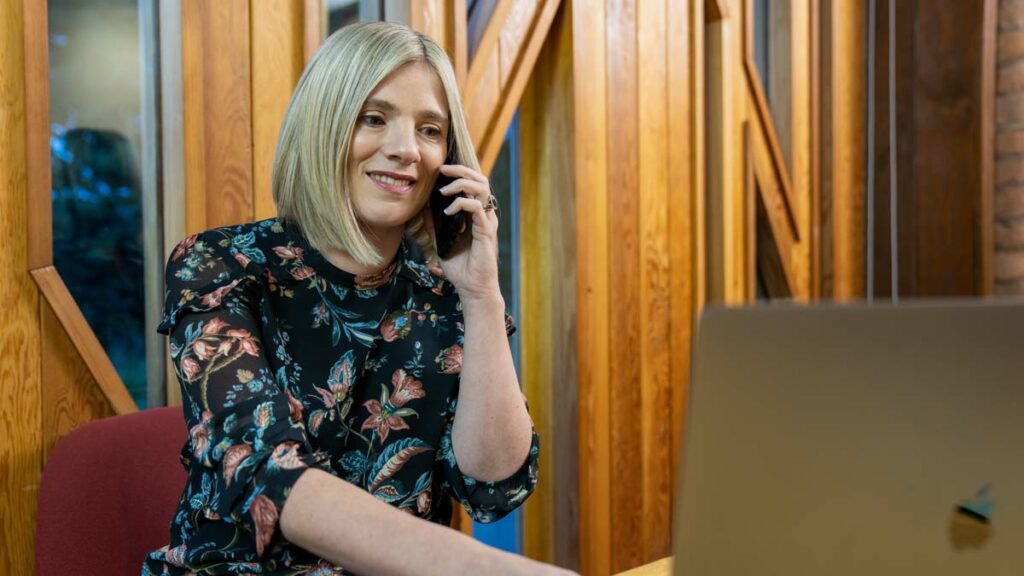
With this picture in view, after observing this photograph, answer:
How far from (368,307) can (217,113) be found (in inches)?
24.1

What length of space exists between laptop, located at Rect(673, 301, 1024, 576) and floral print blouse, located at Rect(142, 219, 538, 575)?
0.67m

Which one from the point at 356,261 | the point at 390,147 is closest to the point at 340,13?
the point at 390,147

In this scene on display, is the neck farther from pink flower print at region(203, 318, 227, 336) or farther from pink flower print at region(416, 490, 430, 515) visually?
pink flower print at region(416, 490, 430, 515)

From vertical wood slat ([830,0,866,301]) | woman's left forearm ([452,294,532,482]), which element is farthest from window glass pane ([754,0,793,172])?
woman's left forearm ([452,294,532,482])

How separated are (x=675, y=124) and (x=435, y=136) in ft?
4.49

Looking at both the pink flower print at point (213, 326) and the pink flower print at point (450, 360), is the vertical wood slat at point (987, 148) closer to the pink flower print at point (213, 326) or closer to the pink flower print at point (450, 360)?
the pink flower print at point (450, 360)

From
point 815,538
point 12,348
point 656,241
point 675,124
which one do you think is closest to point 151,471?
point 12,348

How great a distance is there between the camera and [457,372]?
4.82ft

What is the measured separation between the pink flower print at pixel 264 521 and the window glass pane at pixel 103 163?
86 cm

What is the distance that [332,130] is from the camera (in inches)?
55.1

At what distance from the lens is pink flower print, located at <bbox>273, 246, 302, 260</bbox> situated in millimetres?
1400

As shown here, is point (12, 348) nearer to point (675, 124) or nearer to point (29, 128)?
point (29, 128)

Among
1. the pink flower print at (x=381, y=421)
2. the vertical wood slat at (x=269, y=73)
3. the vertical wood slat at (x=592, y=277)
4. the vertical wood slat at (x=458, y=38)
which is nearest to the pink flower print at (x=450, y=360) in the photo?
the pink flower print at (x=381, y=421)

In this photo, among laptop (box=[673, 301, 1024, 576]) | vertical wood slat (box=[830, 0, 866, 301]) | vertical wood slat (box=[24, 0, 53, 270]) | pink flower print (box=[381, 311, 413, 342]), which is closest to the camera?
laptop (box=[673, 301, 1024, 576])
